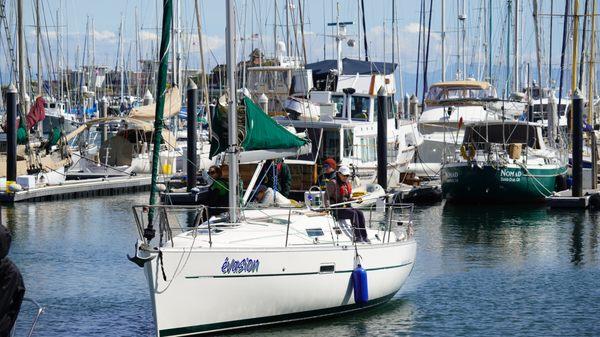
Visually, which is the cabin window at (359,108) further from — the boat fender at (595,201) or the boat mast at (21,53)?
the boat mast at (21,53)

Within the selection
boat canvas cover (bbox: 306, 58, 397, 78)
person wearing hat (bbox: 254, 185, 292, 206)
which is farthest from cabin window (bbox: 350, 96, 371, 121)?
person wearing hat (bbox: 254, 185, 292, 206)

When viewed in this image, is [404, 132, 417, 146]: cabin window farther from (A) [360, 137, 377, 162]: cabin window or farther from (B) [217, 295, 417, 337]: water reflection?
(B) [217, 295, 417, 337]: water reflection

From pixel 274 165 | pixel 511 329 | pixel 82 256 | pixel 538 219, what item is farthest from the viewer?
pixel 538 219

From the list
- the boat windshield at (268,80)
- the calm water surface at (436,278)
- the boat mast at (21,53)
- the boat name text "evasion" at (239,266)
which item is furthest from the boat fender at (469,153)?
the boat name text "evasion" at (239,266)

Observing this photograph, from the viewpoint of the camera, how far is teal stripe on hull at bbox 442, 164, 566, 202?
38.7 metres

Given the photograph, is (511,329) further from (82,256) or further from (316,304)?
(82,256)

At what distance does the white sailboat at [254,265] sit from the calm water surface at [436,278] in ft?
1.66

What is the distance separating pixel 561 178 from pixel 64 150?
65.9 feet

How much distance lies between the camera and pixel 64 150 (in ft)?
160

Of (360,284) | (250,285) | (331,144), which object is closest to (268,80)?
(331,144)

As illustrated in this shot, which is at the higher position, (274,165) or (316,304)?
(274,165)

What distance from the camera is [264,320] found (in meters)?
17.1

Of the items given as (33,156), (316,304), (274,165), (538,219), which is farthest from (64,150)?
(316,304)

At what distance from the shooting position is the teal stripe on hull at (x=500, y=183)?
3869 cm
